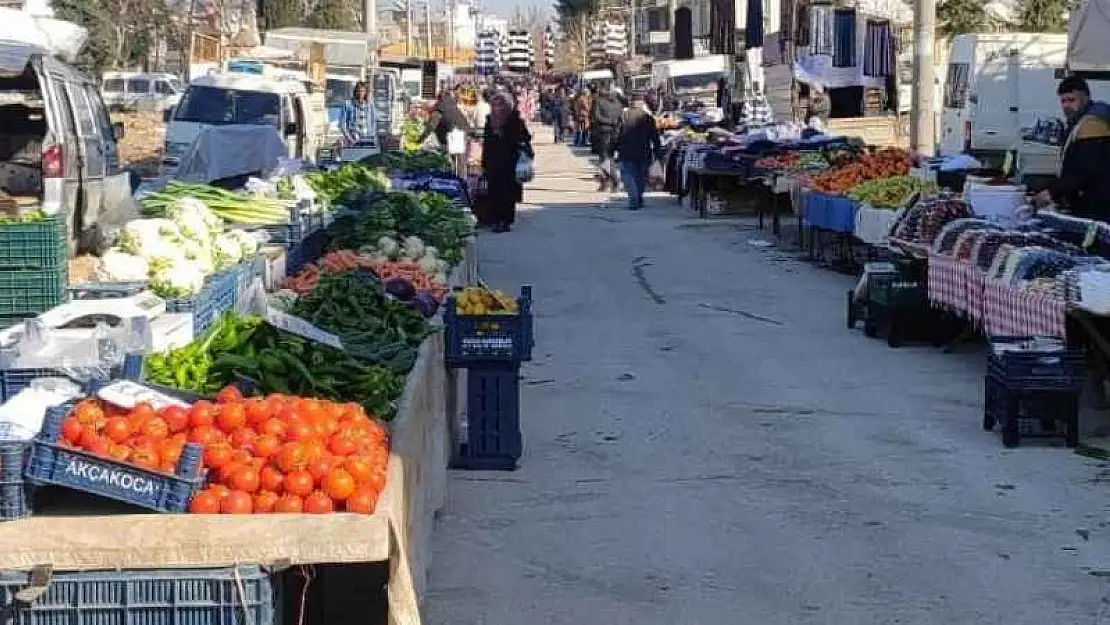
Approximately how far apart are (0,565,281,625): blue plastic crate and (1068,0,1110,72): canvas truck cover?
1385cm

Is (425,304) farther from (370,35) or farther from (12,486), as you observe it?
(370,35)

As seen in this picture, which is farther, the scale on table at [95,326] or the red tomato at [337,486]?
the scale on table at [95,326]

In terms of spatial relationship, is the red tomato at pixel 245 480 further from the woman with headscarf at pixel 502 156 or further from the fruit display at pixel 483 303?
the woman with headscarf at pixel 502 156

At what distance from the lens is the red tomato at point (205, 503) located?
482cm

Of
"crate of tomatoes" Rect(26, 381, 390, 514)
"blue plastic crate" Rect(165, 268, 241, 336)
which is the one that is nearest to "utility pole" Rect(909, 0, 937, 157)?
"blue plastic crate" Rect(165, 268, 241, 336)

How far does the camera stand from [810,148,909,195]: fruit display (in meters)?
18.7

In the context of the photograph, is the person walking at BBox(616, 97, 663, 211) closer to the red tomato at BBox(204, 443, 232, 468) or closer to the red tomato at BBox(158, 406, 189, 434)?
the red tomato at BBox(158, 406, 189, 434)

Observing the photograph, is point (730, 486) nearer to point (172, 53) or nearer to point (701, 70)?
point (701, 70)

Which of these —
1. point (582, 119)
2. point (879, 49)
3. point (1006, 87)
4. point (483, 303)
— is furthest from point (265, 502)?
point (582, 119)

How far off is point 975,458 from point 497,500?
2.70 metres

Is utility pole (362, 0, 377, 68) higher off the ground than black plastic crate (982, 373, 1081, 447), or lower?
higher

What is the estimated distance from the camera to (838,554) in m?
7.48

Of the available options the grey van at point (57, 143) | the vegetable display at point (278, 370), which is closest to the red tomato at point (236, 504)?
the vegetable display at point (278, 370)

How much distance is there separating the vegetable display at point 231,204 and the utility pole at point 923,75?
12150mm
